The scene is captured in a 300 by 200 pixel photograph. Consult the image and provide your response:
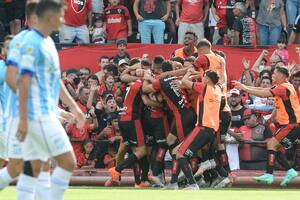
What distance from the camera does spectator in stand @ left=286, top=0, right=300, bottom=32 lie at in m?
22.0

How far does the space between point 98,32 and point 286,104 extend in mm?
6386

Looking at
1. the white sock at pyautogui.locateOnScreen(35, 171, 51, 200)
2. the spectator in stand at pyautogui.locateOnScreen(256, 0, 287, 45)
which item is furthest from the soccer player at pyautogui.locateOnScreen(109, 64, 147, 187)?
the white sock at pyautogui.locateOnScreen(35, 171, 51, 200)

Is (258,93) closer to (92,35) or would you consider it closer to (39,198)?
(92,35)

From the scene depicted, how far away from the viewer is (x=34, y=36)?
8.91 metres

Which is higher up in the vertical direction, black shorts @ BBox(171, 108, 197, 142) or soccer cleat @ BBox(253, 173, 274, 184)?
black shorts @ BBox(171, 108, 197, 142)

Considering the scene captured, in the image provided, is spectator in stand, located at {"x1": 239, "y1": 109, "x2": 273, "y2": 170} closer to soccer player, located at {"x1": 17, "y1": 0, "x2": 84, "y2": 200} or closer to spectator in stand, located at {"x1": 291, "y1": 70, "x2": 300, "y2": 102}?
spectator in stand, located at {"x1": 291, "y1": 70, "x2": 300, "y2": 102}

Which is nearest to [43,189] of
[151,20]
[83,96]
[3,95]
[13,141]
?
[13,141]

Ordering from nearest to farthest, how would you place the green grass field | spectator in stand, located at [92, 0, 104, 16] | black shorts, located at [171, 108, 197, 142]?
the green grass field < black shorts, located at [171, 108, 197, 142] < spectator in stand, located at [92, 0, 104, 16]

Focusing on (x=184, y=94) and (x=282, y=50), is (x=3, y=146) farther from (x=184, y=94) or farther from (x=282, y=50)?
(x=282, y=50)

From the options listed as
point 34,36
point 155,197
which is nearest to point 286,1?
point 155,197

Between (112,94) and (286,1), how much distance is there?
553 centimetres

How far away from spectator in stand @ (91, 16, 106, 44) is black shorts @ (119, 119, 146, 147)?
16.6 ft

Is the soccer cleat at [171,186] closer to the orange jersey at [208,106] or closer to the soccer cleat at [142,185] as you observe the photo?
the soccer cleat at [142,185]

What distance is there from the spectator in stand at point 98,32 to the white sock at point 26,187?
12.9 m
